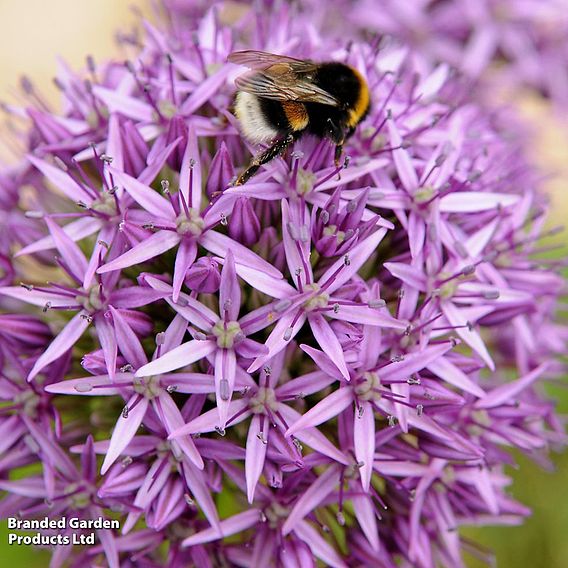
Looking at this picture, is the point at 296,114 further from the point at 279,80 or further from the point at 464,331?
the point at 464,331

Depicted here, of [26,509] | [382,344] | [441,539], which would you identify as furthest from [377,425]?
[26,509]

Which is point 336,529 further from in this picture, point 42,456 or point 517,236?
point 517,236

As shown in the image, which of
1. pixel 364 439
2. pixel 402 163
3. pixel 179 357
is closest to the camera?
pixel 179 357

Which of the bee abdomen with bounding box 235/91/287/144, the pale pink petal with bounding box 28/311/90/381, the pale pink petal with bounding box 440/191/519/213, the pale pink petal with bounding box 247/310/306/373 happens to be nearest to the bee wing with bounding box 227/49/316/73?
the bee abdomen with bounding box 235/91/287/144

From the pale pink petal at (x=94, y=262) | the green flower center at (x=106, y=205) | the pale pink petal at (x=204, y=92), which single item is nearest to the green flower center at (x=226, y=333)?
the pale pink petal at (x=94, y=262)

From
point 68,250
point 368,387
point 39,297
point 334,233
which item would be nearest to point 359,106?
point 334,233
